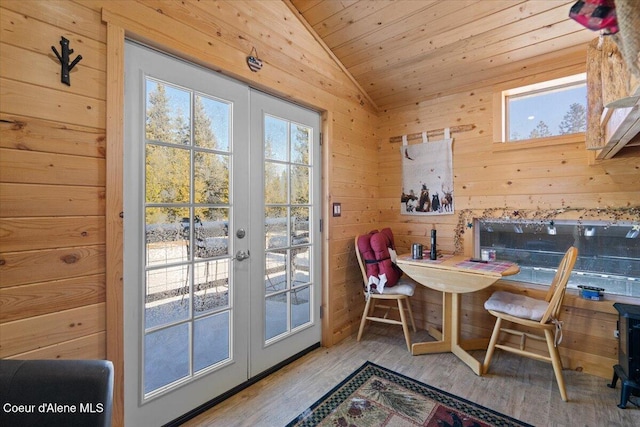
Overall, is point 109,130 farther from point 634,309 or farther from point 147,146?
point 634,309

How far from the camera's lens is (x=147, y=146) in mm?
1571

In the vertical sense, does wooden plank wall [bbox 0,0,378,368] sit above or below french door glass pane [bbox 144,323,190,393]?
above

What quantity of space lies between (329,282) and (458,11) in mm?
2278

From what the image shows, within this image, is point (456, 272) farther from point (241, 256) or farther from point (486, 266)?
point (241, 256)

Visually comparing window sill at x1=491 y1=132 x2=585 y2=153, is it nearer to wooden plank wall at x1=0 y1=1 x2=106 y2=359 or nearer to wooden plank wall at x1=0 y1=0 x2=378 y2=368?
wooden plank wall at x1=0 y1=0 x2=378 y2=368

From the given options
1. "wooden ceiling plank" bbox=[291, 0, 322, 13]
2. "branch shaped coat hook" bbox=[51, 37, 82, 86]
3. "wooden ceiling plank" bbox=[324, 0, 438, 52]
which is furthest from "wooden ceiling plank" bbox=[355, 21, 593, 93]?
"branch shaped coat hook" bbox=[51, 37, 82, 86]

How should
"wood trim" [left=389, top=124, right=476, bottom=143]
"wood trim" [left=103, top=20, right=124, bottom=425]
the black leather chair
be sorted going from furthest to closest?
"wood trim" [left=389, top=124, right=476, bottom=143], "wood trim" [left=103, top=20, right=124, bottom=425], the black leather chair

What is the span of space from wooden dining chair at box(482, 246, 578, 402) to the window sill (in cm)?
84

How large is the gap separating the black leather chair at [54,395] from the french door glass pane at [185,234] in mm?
734

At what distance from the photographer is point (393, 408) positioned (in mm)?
1819

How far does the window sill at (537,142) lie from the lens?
2256 millimetres

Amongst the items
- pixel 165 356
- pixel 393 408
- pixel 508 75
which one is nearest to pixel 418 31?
pixel 508 75

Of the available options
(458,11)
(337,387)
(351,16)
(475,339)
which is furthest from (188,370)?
(458,11)

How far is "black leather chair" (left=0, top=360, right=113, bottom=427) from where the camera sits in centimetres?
82
